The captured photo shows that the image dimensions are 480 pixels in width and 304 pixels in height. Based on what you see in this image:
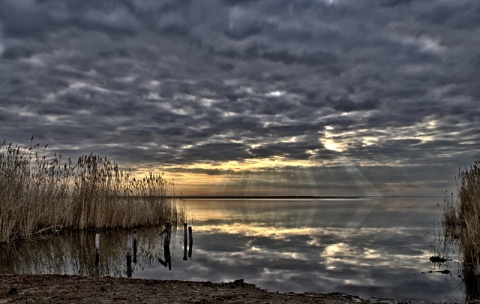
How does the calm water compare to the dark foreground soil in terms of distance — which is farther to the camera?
the calm water

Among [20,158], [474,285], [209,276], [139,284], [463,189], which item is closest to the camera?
[139,284]

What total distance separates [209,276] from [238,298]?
520 cm

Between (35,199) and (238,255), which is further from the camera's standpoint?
(35,199)

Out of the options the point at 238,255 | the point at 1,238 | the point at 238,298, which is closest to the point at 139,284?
the point at 238,298

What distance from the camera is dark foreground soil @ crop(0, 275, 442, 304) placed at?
638cm

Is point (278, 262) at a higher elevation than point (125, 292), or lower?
lower

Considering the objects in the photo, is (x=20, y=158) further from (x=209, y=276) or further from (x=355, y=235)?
(x=355, y=235)

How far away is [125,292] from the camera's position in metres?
6.89

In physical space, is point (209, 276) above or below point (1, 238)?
below

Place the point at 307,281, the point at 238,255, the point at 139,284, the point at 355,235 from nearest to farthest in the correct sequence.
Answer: the point at 139,284 → the point at 307,281 → the point at 238,255 → the point at 355,235

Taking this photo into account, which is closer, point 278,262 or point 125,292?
point 125,292

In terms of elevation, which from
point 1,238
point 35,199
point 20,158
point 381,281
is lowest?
point 381,281

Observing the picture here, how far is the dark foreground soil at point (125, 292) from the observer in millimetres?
6375

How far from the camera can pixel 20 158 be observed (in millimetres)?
16516
